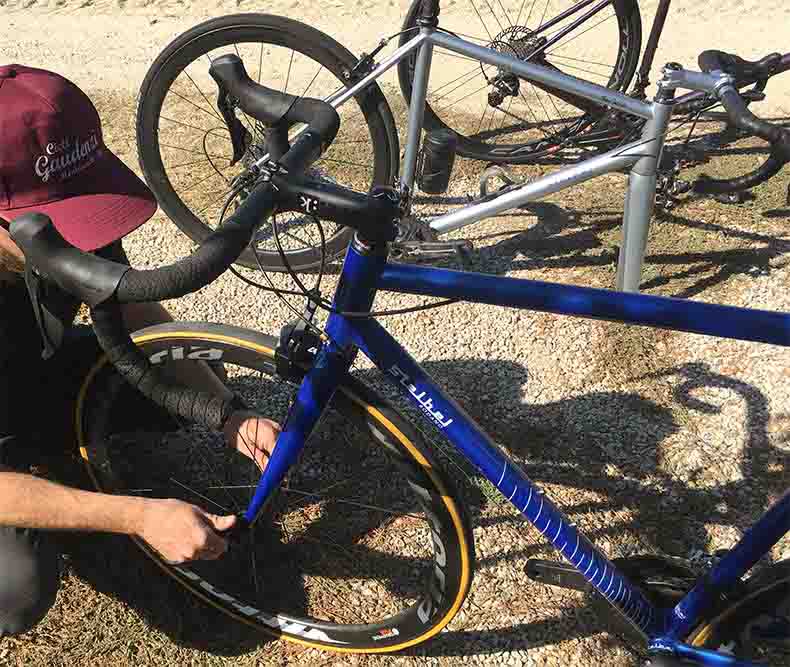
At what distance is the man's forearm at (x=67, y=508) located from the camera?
1.74 meters

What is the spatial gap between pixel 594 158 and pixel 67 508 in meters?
2.31

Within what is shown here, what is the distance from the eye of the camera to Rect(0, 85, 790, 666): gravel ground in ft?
7.67

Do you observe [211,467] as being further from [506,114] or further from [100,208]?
[506,114]

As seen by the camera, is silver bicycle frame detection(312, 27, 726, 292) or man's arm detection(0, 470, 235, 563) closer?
man's arm detection(0, 470, 235, 563)

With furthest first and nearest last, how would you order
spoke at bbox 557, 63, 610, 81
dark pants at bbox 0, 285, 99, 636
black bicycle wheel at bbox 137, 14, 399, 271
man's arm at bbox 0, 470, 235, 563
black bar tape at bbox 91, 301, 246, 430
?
spoke at bbox 557, 63, 610, 81
black bicycle wheel at bbox 137, 14, 399, 271
dark pants at bbox 0, 285, 99, 636
man's arm at bbox 0, 470, 235, 563
black bar tape at bbox 91, 301, 246, 430

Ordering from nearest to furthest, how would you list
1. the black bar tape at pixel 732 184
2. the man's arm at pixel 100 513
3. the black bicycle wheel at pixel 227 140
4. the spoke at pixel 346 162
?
the man's arm at pixel 100 513 < the black bicycle wheel at pixel 227 140 < the black bar tape at pixel 732 184 < the spoke at pixel 346 162

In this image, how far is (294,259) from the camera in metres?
3.59

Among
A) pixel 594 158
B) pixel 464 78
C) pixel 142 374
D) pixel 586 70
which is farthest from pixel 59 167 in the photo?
pixel 586 70

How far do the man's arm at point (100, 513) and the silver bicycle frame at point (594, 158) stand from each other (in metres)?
1.79

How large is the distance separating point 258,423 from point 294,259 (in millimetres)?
1619

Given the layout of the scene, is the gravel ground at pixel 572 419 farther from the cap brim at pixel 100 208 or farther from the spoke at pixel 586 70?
the spoke at pixel 586 70

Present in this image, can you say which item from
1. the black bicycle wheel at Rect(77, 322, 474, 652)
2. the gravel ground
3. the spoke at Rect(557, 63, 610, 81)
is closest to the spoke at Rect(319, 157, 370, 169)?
the gravel ground

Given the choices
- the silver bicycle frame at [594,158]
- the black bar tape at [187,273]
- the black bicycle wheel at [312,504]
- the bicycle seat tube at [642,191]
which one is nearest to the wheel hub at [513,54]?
the silver bicycle frame at [594,158]

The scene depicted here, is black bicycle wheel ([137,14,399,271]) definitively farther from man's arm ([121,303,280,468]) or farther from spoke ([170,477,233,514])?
spoke ([170,477,233,514])
